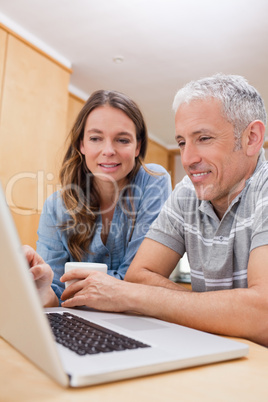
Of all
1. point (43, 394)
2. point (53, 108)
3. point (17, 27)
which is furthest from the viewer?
point (53, 108)

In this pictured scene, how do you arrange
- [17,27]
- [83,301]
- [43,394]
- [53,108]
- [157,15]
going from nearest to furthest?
[43,394], [83,301], [157,15], [17,27], [53,108]

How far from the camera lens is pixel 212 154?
112 cm

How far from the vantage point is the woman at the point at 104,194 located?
57.6 inches

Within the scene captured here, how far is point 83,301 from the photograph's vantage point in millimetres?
839

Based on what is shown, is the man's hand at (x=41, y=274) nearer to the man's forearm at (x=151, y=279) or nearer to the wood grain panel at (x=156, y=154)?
the man's forearm at (x=151, y=279)

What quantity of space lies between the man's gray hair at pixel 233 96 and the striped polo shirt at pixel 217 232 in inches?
5.1

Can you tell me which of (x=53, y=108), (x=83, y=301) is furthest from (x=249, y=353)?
(x=53, y=108)

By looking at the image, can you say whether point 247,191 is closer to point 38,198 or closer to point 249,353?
point 249,353

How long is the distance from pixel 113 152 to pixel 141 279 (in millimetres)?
592

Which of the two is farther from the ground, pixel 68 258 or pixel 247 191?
pixel 247 191

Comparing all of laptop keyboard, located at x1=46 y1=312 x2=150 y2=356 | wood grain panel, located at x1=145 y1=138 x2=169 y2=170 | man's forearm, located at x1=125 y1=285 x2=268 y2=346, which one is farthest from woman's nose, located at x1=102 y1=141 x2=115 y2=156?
wood grain panel, located at x1=145 y1=138 x2=169 y2=170

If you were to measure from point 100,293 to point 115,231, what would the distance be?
68 cm

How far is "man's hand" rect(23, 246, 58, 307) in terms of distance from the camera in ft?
2.86

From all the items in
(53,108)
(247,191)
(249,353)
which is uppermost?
(53,108)
